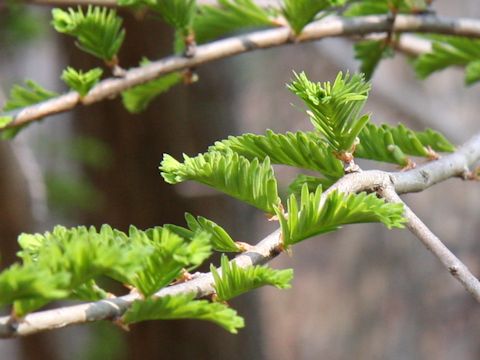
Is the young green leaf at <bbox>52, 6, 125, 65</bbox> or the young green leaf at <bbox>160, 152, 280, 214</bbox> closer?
the young green leaf at <bbox>160, 152, 280, 214</bbox>

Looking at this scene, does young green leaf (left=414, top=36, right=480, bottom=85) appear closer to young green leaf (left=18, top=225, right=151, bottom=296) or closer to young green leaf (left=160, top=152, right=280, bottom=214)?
young green leaf (left=160, top=152, right=280, bottom=214)

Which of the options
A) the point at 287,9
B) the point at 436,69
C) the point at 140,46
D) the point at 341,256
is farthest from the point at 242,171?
the point at 341,256

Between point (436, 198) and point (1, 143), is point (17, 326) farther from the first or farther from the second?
A: point (436, 198)

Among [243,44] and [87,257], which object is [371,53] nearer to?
[243,44]

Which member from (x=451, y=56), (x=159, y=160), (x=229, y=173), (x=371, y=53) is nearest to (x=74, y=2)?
(x=371, y=53)

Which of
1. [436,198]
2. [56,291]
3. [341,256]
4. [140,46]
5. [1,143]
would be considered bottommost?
[341,256]

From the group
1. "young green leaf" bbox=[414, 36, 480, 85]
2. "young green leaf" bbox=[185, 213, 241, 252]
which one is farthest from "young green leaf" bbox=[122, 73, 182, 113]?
"young green leaf" bbox=[185, 213, 241, 252]
